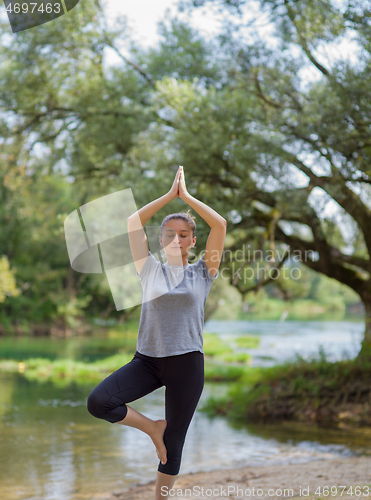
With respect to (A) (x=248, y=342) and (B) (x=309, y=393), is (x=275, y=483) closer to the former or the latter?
(B) (x=309, y=393)

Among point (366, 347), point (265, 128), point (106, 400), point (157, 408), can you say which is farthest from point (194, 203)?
point (157, 408)

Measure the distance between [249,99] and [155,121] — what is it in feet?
8.22

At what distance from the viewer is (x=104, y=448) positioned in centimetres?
725

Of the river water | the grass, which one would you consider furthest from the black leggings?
the grass

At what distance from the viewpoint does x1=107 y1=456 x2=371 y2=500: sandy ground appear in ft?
13.9

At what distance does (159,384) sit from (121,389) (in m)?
0.25

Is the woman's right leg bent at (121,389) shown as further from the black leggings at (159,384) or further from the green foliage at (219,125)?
the green foliage at (219,125)

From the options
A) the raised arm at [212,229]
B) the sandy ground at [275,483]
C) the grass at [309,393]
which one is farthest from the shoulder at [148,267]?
the grass at [309,393]

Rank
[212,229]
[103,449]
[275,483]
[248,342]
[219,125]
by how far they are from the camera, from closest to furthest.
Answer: [212,229] < [275,483] < [103,449] < [219,125] < [248,342]

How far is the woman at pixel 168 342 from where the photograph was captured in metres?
2.89

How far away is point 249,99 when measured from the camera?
27.5 feet

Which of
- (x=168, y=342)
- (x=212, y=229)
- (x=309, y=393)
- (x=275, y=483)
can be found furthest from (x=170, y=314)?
(x=309, y=393)

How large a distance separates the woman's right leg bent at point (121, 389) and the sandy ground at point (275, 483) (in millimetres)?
1742

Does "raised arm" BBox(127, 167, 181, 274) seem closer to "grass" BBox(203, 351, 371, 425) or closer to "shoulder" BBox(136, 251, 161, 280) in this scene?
"shoulder" BBox(136, 251, 161, 280)
